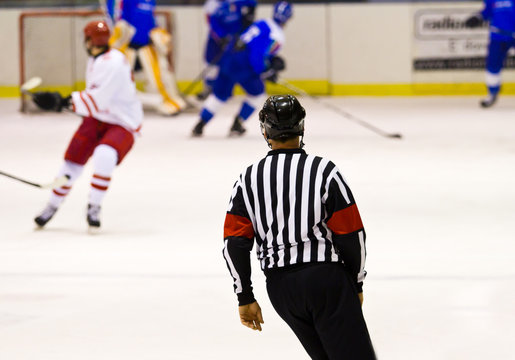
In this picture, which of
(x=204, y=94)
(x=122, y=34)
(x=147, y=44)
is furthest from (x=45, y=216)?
(x=204, y=94)

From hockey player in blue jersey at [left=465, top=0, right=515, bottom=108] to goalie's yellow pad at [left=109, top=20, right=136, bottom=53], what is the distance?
10.7ft

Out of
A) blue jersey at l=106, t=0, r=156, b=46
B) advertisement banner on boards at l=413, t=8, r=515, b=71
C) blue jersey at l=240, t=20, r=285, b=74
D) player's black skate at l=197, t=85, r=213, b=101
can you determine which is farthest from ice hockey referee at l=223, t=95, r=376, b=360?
advertisement banner on boards at l=413, t=8, r=515, b=71

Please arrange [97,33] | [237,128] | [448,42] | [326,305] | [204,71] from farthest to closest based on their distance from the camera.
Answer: [448,42], [204,71], [237,128], [97,33], [326,305]

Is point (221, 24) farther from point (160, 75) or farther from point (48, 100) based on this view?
point (48, 100)

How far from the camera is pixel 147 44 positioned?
10172 mm

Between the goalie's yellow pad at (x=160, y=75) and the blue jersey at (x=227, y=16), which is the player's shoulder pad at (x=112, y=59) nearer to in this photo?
the blue jersey at (x=227, y=16)

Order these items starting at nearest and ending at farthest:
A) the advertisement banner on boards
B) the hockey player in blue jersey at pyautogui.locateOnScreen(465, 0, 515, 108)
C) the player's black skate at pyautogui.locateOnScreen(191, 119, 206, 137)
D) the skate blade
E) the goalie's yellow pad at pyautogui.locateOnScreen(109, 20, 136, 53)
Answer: the skate blade, the player's black skate at pyautogui.locateOnScreen(191, 119, 206, 137), the goalie's yellow pad at pyautogui.locateOnScreen(109, 20, 136, 53), the hockey player in blue jersey at pyautogui.locateOnScreen(465, 0, 515, 108), the advertisement banner on boards

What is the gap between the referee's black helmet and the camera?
2203mm

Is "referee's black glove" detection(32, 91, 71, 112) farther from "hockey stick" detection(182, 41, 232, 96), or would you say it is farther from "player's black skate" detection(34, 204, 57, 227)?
"hockey stick" detection(182, 41, 232, 96)

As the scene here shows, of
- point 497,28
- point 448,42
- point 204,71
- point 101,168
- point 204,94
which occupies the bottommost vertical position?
point 204,94

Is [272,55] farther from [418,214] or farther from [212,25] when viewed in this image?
[418,214]

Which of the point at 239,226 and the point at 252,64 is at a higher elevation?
the point at 239,226

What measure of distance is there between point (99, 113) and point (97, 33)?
375 millimetres

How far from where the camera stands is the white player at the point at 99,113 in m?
4.91
